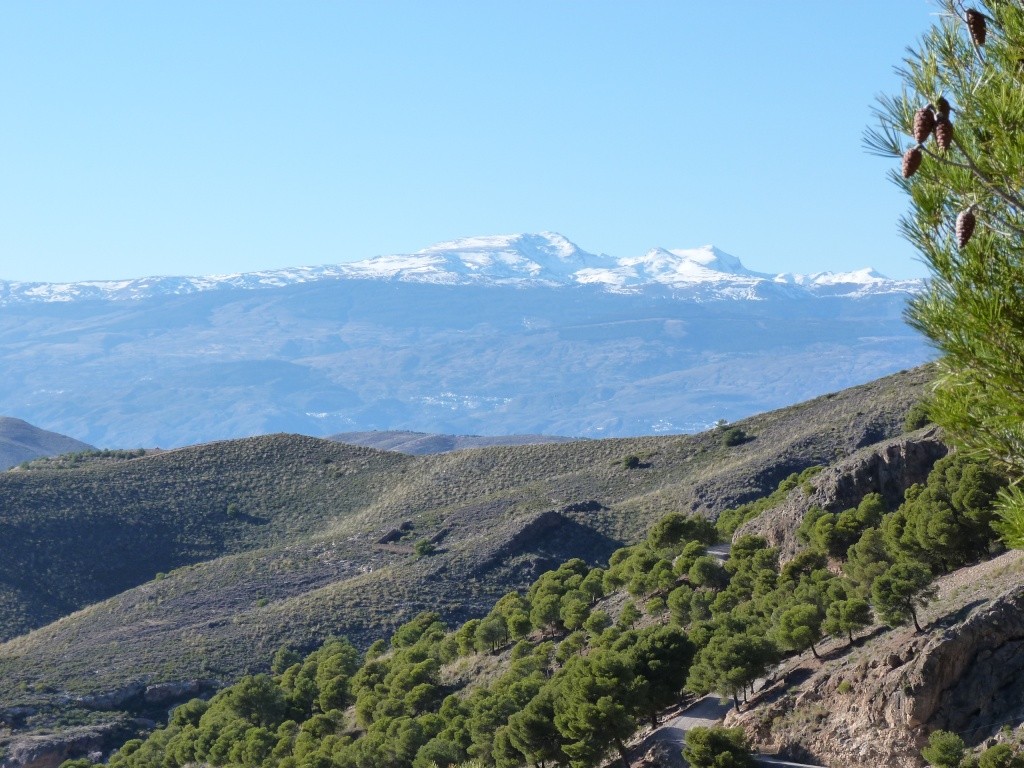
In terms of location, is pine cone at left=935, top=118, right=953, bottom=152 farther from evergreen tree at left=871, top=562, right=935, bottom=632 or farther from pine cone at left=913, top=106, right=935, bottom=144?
evergreen tree at left=871, top=562, right=935, bottom=632

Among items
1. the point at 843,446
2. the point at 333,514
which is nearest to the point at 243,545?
the point at 333,514

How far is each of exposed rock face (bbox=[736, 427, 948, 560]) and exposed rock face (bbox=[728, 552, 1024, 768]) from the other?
16.2 meters

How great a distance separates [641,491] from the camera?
261 ft

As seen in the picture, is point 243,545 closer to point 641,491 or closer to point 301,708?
point 641,491

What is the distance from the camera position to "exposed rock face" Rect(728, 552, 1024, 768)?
87.0ft

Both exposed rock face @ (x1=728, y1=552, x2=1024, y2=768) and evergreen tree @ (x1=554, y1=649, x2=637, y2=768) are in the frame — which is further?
evergreen tree @ (x1=554, y1=649, x2=637, y2=768)

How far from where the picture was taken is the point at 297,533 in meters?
86.9

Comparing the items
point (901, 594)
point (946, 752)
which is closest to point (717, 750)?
point (946, 752)

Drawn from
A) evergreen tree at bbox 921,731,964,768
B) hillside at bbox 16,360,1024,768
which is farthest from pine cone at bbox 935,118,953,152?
evergreen tree at bbox 921,731,964,768

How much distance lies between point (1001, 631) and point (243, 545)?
6656 cm

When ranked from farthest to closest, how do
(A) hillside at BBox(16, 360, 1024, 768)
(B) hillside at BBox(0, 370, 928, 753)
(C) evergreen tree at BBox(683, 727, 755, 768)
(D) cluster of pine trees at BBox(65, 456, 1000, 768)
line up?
1. (B) hillside at BBox(0, 370, 928, 753)
2. (D) cluster of pine trees at BBox(65, 456, 1000, 768)
3. (C) evergreen tree at BBox(683, 727, 755, 768)
4. (A) hillside at BBox(16, 360, 1024, 768)

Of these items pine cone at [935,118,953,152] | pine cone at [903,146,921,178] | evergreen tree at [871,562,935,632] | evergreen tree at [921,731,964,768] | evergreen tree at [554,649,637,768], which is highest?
pine cone at [935,118,953,152]

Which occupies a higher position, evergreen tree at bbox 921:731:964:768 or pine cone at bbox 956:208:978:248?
pine cone at bbox 956:208:978:248

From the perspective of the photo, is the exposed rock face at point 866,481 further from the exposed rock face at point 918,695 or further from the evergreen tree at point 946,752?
the evergreen tree at point 946,752
